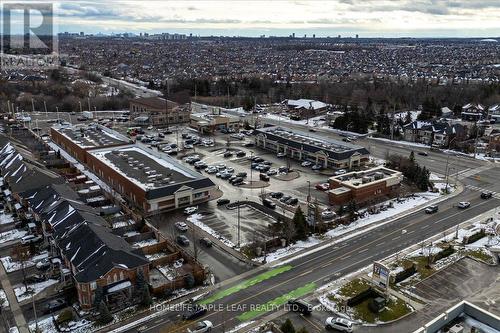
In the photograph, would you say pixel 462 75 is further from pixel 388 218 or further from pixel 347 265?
pixel 347 265

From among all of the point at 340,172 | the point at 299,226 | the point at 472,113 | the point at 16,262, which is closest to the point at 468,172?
the point at 340,172

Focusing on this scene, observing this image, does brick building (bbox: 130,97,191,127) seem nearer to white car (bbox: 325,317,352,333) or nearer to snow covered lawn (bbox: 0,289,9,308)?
snow covered lawn (bbox: 0,289,9,308)

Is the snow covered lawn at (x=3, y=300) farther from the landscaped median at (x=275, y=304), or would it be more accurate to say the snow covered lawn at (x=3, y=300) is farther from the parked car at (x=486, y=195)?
the parked car at (x=486, y=195)

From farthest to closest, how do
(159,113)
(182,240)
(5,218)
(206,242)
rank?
(159,113), (5,218), (182,240), (206,242)

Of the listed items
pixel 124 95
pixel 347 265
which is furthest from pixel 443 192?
pixel 124 95

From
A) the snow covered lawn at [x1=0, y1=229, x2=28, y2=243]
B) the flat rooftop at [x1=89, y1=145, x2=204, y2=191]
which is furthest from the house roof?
the flat rooftop at [x1=89, y1=145, x2=204, y2=191]

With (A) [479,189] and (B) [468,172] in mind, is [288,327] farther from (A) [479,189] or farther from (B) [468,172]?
(B) [468,172]
